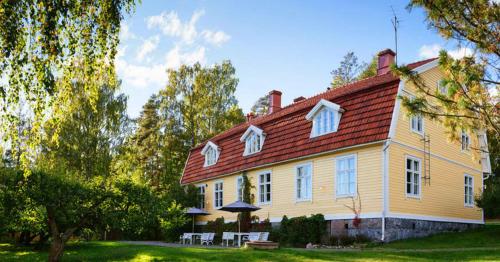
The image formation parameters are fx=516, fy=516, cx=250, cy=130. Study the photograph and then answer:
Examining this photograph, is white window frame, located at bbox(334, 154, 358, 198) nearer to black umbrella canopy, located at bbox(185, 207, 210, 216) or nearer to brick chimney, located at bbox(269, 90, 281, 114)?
black umbrella canopy, located at bbox(185, 207, 210, 216)

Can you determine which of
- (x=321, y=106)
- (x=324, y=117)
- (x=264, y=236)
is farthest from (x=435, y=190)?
(x=264, y=236)

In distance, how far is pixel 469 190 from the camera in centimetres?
2484

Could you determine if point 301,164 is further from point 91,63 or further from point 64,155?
point 64,155

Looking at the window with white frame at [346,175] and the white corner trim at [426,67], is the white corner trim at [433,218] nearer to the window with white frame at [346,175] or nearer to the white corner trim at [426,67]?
the window with white frame at [346,175]

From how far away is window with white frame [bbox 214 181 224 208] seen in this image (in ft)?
97.2

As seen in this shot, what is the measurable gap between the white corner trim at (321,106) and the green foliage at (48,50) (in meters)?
13.0

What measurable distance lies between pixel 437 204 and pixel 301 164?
602 centimetres

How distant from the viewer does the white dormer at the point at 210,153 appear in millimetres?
30719

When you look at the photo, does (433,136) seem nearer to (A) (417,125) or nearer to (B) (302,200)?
(A) (417,125)

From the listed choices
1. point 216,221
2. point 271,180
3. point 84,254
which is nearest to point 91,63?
point 84,254

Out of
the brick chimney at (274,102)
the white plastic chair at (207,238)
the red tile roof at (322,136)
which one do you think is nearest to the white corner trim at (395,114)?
the red tile roof at (322,136)

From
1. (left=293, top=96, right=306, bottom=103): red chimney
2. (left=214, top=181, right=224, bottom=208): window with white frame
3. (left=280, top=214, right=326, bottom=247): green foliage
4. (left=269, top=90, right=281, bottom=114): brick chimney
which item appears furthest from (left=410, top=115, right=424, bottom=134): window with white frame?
(left=214, top=181, right=224, bottom=208): window with white frame

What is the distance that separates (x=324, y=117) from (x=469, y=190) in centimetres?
844

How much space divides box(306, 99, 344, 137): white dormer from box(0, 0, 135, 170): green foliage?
42.9 ft
